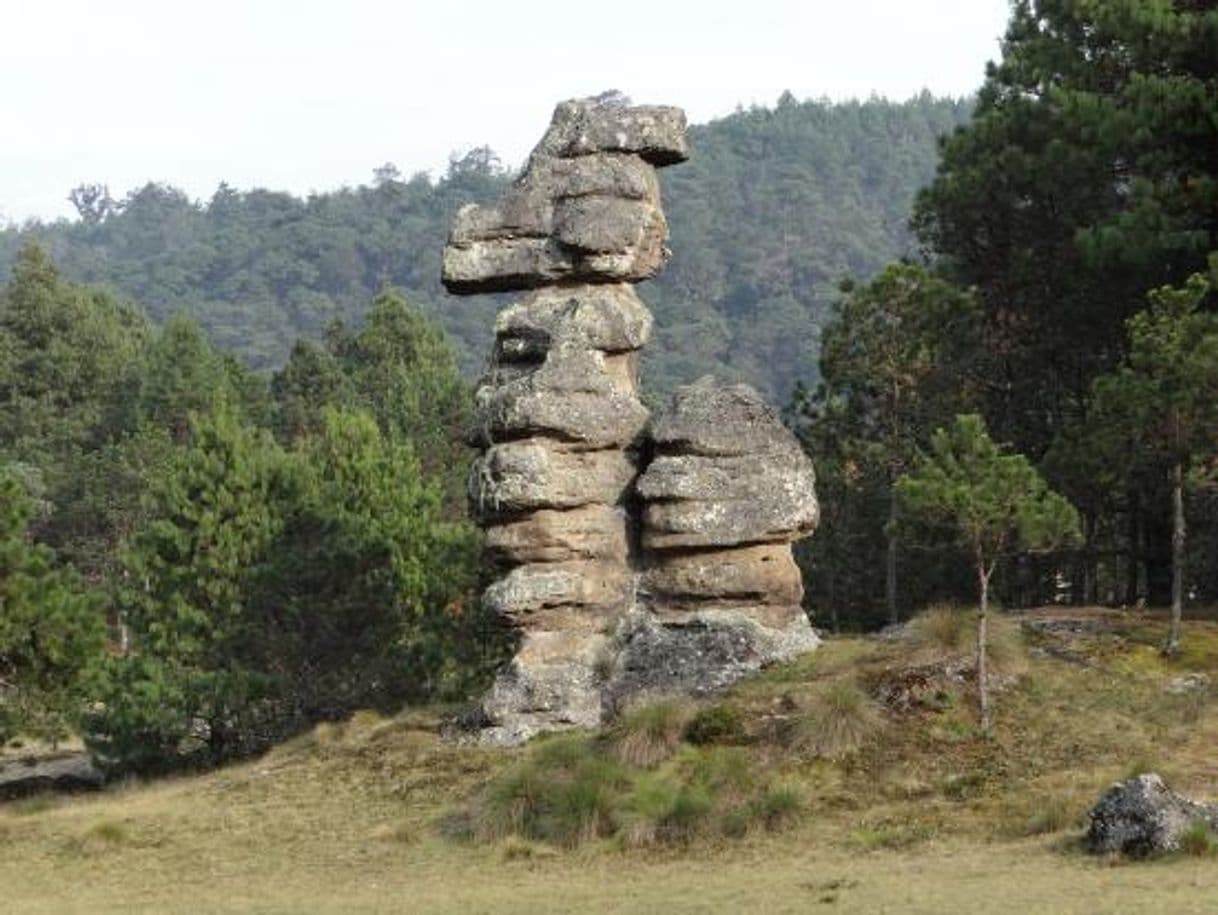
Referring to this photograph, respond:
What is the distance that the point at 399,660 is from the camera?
42625 millimetres

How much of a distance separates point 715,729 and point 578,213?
1217cm

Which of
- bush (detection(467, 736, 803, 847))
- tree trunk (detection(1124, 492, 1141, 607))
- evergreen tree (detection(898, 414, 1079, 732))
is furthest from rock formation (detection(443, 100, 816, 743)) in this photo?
tree trunk (detection(1124, 492, 1141, 607))

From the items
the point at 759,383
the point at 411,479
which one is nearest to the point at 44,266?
the point at 411,479

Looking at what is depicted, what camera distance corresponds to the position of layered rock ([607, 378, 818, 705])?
113 ft

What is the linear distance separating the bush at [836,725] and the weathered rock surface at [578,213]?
1115 centimetres

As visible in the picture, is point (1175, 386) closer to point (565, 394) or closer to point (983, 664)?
point (983, 664)

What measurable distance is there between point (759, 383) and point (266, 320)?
196 ft

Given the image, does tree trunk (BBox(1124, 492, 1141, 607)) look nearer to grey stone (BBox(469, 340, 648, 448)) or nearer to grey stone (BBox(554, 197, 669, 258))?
grey stone (BBox(469, 340, 648, 448))

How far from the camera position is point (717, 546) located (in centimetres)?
3503

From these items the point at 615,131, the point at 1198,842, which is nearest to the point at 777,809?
the point at 1198,842

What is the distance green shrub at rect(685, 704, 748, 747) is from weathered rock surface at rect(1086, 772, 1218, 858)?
7841mm

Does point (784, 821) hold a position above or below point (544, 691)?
below

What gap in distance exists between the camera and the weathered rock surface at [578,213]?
122 ft

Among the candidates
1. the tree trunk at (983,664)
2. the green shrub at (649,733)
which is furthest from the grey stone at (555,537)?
the tree trunk at (983,664)
